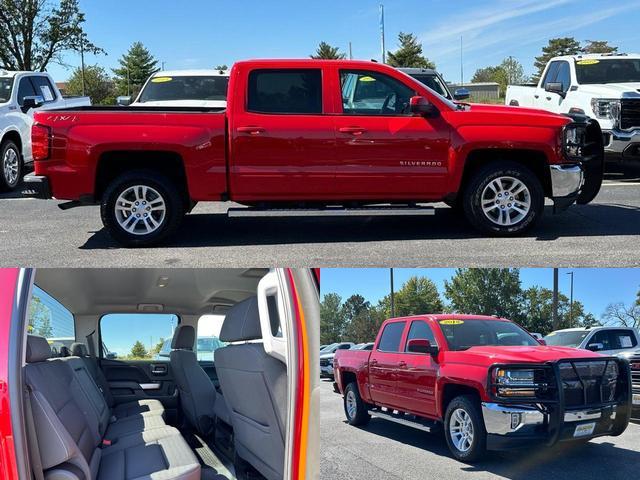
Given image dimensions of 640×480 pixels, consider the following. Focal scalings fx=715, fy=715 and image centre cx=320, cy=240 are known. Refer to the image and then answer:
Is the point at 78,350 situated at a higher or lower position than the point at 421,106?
lower

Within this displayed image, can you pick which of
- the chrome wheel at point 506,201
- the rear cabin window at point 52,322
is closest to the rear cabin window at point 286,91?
the chrome wheel at point 506,201

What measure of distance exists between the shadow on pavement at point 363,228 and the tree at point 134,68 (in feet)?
188

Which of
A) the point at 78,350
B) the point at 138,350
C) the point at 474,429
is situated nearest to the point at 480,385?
the point at 474,429

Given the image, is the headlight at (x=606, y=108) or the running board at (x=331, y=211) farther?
the headlight at (x=606, y=108)

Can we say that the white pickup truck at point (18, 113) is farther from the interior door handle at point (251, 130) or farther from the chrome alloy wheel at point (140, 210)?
the interior door handle at point (251, 130)

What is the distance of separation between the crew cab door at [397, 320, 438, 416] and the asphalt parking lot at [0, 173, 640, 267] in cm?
259

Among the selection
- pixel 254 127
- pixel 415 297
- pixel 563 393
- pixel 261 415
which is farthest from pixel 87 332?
pixel 563 393

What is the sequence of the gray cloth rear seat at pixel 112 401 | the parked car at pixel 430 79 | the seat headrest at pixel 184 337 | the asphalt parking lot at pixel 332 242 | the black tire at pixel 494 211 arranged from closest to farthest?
the gray cloth rear seat at pixel 112 401 → the seat headrest at pixel 184 337 → the asphalt parking lot at pixel 332 242 → the black tire at pixel 494 211 → the parked car at pixel 430 79

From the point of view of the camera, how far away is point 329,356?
3100 mm

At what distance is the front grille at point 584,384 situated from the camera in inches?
138

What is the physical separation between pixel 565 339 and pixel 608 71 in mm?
10115

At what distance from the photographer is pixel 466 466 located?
3238 mm

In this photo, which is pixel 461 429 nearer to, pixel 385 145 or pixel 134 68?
pixel 385 145

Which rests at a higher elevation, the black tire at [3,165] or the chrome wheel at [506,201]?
the black tire at [3,165]
